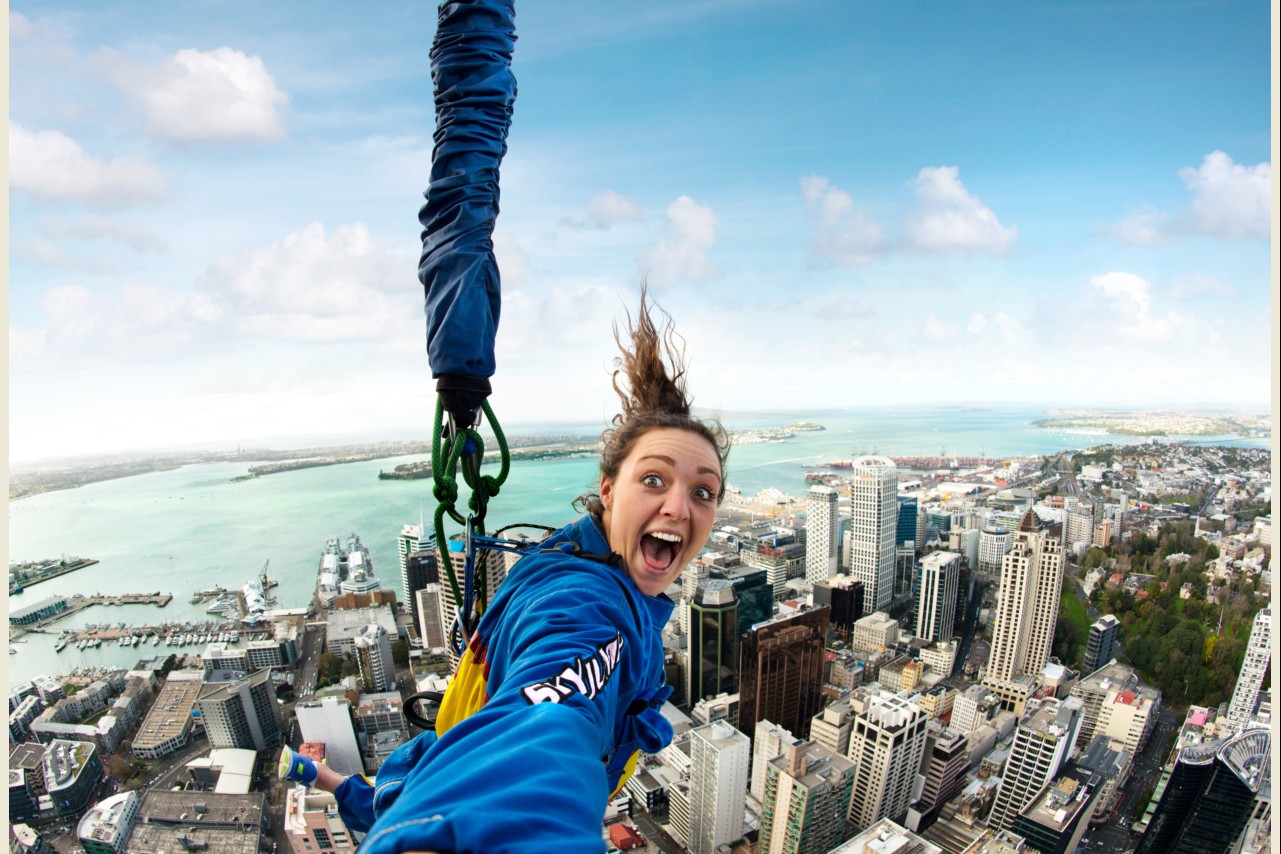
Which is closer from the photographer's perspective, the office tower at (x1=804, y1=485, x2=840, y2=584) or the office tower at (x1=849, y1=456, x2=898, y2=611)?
the office tower at (x1=849, y1=456, x2=898, y2=611)

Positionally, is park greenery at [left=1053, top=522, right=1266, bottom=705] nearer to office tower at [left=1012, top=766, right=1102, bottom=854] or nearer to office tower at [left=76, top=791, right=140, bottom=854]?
office tower at [left=1012, top=766, right=1102, bottom=854]

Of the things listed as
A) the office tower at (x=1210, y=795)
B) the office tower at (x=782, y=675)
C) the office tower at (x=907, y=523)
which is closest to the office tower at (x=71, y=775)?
the office tower at (x=782, y=675)

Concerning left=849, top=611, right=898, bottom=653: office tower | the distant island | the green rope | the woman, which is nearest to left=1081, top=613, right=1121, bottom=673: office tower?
left=849, top=611, right=898, bottom=653: office tower

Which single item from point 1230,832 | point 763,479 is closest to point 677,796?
point 1230,832

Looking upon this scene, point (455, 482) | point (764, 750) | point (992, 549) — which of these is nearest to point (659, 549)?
point (455, 482)

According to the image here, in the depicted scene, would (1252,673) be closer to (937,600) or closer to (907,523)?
(937,600)

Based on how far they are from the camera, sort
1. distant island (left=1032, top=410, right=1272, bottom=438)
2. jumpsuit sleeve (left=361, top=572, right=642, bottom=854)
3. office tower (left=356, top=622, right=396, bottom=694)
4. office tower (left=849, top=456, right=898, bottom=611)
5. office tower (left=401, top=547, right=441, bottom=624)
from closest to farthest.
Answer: jumpsuit sleeve (left=361, top=572, right=642, bottom=854)
office tower (left=356, top=622, right=396, bottom=694)
office tower (left=401, top=547, right=441, bottom=624)
office tower (left=849, top=456, right=898, bottom=611)
distant island (left=1032, top=410, right=1272, bottom=438)

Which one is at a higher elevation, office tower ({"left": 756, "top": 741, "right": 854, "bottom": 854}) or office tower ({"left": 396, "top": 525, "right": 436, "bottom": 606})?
office tower ({"left": 396, "top": 525, "right": 436, "bottom": 606})
